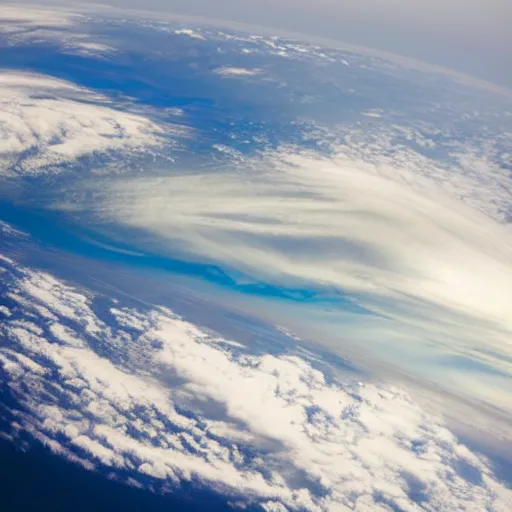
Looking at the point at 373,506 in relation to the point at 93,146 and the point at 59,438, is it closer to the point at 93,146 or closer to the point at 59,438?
the point at 59,438

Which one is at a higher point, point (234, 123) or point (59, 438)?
point (234, 123)

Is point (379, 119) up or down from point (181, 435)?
up

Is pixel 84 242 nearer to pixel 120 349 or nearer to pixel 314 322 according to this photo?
pixel 120 349

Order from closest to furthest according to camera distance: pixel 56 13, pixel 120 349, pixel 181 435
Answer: pixel 181 435
pixel 120 349
pixel 56 13

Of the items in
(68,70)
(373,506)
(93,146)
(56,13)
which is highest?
(56,13)

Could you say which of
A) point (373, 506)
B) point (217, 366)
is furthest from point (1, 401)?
point (373, 506)

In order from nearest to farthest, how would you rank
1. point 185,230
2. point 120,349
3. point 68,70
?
point 120,349 < point 185,230 < point 68,70

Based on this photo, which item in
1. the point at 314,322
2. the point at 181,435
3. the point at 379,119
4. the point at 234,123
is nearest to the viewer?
the point at 181,435

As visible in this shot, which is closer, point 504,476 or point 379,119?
point 504,476

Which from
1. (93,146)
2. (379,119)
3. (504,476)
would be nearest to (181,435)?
(504,476)
